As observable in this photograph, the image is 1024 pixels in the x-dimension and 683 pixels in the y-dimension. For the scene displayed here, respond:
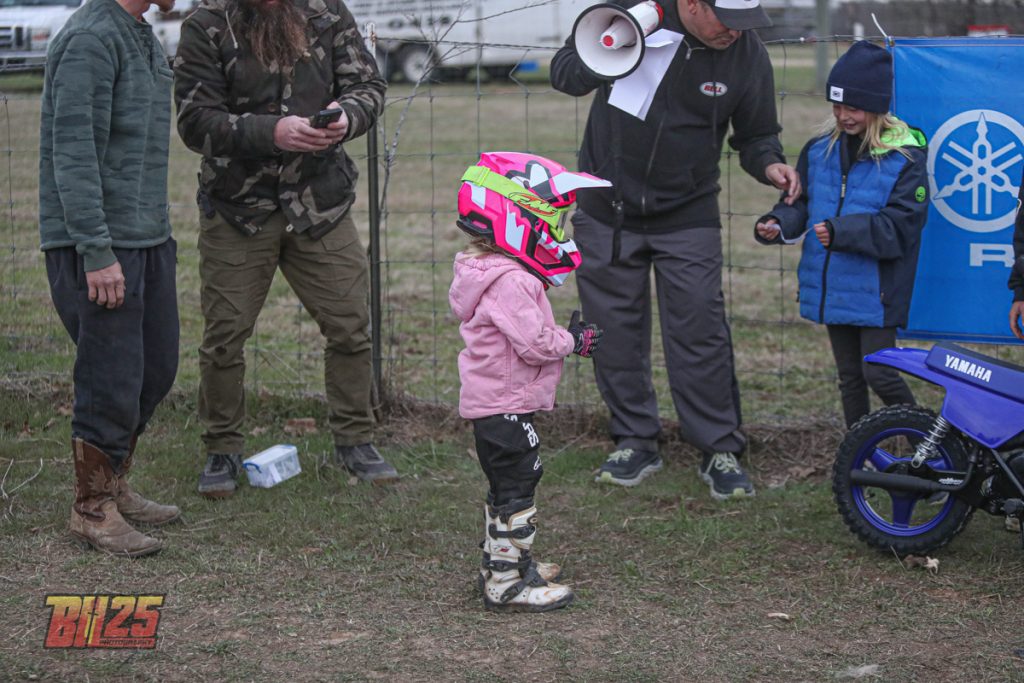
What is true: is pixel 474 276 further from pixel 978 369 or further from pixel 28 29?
pixel 28 29

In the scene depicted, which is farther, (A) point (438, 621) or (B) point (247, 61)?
(B) point (247, 61)

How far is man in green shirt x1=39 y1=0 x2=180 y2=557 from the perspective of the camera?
13.2ft

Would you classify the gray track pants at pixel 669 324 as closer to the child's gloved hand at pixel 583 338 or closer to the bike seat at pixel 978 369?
the bike seat at pixel 978 369

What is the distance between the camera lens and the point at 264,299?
5.06 meters

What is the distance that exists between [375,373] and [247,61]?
1736mm

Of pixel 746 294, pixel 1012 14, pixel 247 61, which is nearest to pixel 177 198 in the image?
pixel 746 294

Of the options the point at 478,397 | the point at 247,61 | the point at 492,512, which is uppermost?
the point at 247,61

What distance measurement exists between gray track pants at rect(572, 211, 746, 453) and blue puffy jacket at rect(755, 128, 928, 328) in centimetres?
36

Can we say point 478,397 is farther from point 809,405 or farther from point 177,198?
point 177,198

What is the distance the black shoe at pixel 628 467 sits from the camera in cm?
523

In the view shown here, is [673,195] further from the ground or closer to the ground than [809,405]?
further from the ground

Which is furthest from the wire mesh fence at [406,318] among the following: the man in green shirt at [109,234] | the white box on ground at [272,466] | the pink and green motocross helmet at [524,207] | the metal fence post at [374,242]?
the man in green shirt at [109,234]

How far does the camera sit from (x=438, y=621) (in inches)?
155

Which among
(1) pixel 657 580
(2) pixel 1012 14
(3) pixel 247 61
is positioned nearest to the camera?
(1) pixel 657 580
